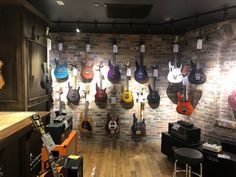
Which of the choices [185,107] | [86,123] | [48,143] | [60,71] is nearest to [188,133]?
[185,107]

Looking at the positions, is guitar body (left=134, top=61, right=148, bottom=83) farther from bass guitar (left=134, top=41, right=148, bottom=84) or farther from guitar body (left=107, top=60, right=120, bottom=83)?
guitar body (left=107, top=60, right=120, bottom=83)

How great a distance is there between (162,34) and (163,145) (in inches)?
99.4

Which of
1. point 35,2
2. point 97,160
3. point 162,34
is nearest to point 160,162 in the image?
point 97,160

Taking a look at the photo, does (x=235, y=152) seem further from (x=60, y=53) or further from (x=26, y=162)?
(x=60, y=53)

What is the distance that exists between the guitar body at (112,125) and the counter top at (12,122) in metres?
2.31

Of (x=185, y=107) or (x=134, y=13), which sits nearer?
(x=134, y=13)

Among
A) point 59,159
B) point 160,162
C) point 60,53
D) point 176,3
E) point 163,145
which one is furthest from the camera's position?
point 60,53

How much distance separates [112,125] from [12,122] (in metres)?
2.73

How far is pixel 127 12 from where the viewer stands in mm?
3533

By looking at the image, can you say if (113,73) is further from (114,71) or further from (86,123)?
(86,123)

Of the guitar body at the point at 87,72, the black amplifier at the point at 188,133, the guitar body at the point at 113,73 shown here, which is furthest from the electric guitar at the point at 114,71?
the black amplifier at the point at 188,133

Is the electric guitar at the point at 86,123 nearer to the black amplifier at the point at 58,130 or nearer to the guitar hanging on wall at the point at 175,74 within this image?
the black amplifier at the point at 58,130

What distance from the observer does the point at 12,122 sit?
2.62 meters

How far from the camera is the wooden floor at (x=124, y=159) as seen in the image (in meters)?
3.61
